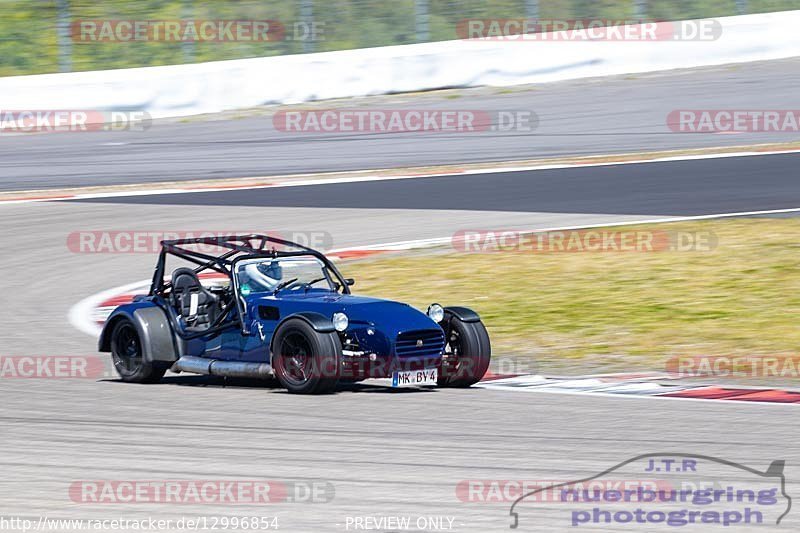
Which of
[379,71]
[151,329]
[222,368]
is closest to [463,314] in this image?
[222,368]

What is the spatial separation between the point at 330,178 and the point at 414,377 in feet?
39.2

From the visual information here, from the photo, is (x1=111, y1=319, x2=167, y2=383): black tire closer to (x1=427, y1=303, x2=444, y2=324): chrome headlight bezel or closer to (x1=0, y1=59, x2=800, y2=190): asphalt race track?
(x1=427, y1=303, x2=444, y2=324): chrome headlight bezel

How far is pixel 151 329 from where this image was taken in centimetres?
1088

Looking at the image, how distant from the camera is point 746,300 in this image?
537 inches

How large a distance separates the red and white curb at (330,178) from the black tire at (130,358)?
9972mm

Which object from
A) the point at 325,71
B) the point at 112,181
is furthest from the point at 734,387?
the point at 325,71

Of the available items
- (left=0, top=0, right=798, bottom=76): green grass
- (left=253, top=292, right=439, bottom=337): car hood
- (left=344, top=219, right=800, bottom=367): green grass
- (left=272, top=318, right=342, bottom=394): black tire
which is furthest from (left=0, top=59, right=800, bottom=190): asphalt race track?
(left=272, top=318, right=342, bottom=394): black tire

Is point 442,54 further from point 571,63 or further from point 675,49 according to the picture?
point 675,49

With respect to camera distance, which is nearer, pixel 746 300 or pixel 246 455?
pixel 246 455

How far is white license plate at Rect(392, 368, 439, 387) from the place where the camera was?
9.88 metres

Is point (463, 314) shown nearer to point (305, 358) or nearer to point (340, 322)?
point (340, 322)

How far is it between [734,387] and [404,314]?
2368 mm

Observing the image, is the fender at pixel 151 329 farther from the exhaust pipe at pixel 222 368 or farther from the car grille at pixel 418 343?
the car grille at pixel 418 343

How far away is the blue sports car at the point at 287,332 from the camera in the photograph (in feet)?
32.4
